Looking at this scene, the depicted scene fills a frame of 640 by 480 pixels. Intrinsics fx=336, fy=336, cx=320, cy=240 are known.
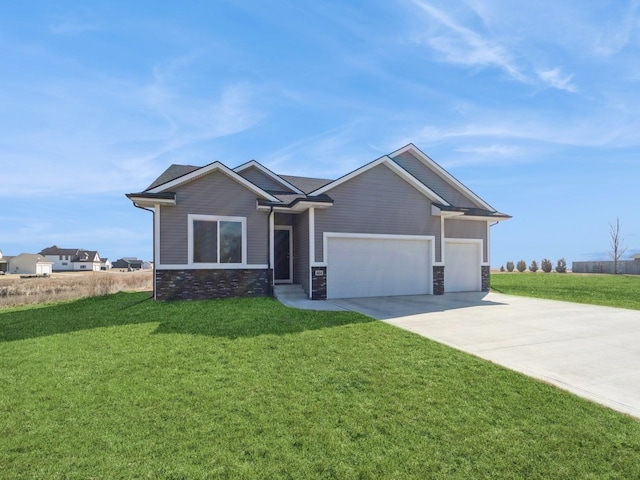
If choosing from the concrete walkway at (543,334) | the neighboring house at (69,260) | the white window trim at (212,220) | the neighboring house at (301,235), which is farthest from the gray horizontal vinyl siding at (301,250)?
the neighboring house at (69,260)

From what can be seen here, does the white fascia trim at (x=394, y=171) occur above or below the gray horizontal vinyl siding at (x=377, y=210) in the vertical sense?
above

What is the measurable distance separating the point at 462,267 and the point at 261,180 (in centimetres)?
1009

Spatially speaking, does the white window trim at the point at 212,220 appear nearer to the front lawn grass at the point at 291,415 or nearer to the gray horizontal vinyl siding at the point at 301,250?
the gray horizontal vinyl siding at the point at 301,250

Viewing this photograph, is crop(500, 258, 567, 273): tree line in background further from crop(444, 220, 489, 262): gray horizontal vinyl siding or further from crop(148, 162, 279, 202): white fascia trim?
crop(148, 162, 279, 202): white fascia trim

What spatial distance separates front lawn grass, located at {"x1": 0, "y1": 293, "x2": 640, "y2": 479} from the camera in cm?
289

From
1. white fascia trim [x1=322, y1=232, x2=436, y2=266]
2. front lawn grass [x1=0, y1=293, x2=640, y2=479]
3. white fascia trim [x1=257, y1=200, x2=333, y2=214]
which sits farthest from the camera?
white fascia trim [x1=322, y1=232, x2=436, y2=266]

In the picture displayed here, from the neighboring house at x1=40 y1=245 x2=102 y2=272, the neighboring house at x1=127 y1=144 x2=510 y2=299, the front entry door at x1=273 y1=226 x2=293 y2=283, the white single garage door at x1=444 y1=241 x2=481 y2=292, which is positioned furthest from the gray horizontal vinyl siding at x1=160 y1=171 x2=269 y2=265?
the neighboring house at x1=40 y1=245 x2=102 y2=272

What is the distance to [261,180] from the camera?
15.7 m

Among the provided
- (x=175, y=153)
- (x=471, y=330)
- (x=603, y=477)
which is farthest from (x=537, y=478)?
(x=175, y=153)

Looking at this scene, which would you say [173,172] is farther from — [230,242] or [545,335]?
[545,335]

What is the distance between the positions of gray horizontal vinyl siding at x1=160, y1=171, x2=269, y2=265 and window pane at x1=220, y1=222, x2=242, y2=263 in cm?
33

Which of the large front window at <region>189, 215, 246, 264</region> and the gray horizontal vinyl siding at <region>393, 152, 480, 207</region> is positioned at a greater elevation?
the gray horizontal vinyl siding at <region>393, 152, 480, 207</region>

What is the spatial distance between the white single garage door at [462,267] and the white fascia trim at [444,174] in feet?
8.13

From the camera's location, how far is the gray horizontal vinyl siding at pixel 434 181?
1641cm
